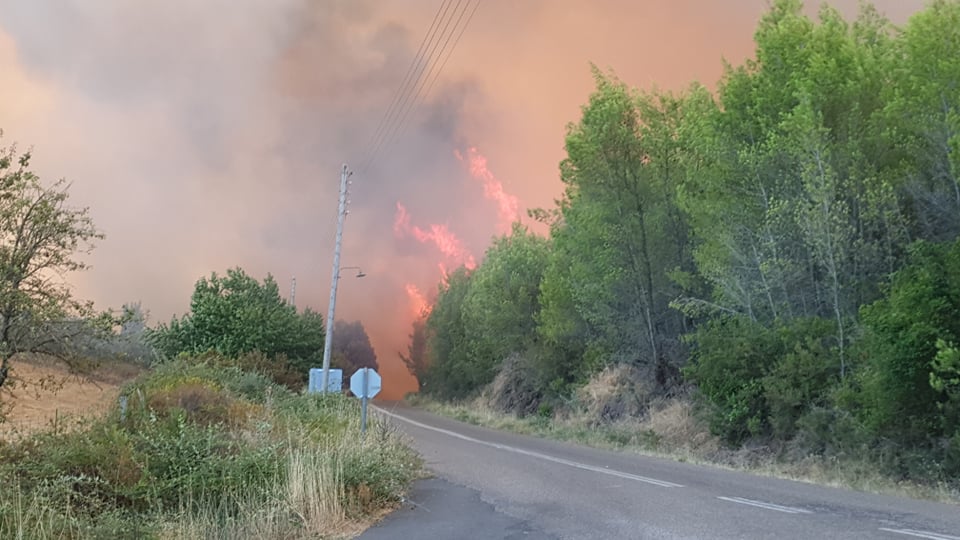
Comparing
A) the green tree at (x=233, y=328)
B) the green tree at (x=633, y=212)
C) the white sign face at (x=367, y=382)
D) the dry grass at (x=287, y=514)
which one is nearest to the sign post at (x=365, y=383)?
the white sign face at (x=367, y=382)

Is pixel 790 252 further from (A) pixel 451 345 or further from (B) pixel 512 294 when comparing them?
(A) pixel 451 345

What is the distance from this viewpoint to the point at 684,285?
21531mm

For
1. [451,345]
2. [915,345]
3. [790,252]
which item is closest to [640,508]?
[915,345]

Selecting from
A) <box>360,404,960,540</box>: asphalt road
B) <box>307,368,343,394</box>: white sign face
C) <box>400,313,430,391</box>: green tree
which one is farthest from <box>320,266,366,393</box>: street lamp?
<box>400,313,430,391</box>: green tree

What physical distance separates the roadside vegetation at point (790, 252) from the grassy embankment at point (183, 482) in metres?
9.34

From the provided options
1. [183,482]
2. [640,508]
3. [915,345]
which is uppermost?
[915,345]

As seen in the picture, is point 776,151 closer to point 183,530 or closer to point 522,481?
point 522,481

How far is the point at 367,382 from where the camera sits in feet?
48.4

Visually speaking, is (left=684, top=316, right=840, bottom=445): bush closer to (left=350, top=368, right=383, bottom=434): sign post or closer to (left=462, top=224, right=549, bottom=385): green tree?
(left=350, top=368, right=383, bottom=434): sign post

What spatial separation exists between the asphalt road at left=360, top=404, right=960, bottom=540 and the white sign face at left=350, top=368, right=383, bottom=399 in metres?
2.12

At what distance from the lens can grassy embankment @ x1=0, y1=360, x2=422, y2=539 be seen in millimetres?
8203

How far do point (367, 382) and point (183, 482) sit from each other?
5.61 meters

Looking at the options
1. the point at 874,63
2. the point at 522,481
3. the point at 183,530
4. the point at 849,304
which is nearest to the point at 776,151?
the point at 874,63

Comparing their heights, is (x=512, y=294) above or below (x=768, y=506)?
above
